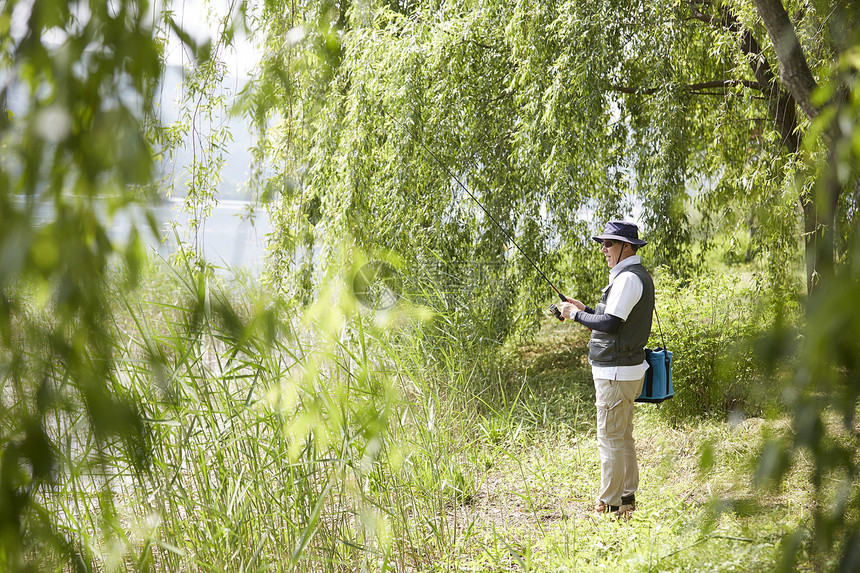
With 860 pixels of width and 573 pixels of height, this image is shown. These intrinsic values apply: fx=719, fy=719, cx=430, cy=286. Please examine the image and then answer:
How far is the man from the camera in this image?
11.3 feet

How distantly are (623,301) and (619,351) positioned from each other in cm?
25

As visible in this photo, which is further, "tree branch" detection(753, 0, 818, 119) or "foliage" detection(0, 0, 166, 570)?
"tree branch" detection(753, 0, 818, 119)

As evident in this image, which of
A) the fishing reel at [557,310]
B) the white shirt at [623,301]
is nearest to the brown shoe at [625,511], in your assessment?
the white shirt at [623,301]

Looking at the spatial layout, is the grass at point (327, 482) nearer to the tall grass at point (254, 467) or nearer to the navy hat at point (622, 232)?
the tall grass at point (254, 467)

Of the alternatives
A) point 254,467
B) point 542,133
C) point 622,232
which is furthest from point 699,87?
point 254,467

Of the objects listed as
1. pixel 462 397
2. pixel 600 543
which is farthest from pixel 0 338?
pixel 462 397

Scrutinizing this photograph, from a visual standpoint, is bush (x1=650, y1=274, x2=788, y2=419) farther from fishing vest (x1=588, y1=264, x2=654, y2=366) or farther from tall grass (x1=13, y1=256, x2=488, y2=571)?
tall grass (x1=13, y1=256, x2=488, y2=571)

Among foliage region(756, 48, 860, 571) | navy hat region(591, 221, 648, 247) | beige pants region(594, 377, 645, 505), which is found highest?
navy hat region(591, 221, 648, 247)

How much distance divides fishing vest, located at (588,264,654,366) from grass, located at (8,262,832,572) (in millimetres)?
634

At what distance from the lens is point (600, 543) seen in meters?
3.23

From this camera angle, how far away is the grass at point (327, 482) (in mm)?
2312

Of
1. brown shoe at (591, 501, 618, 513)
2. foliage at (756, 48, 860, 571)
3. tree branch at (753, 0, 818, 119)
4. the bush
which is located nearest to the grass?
brown shoe at (591, 501, 618, 513)

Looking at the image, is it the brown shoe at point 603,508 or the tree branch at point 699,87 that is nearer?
the brown shoe at point 603,508

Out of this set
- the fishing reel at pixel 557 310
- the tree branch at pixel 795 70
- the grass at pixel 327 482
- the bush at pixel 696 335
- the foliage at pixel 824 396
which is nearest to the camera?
the foliage at pixel 824 396
